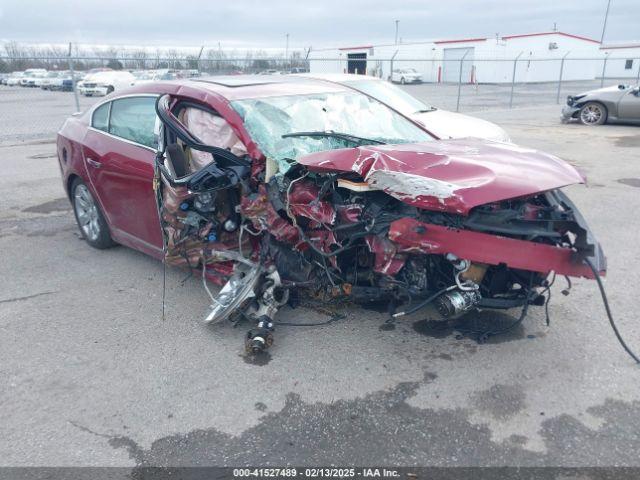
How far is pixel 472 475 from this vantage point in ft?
8.05

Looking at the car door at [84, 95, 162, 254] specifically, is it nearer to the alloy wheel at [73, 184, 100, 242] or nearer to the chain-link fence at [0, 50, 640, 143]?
the alloy wheel at [73, 184, 100, 242]

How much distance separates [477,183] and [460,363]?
1120mm

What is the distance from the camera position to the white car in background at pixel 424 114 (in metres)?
7.54

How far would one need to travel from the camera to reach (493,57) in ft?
144

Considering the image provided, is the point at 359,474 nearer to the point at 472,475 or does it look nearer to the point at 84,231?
the point at 472,475

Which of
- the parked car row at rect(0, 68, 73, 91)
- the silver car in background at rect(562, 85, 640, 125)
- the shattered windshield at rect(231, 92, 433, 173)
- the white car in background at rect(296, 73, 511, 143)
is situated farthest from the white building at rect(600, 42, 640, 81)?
the shattered windshield at rect(231, 92, 433, 173)

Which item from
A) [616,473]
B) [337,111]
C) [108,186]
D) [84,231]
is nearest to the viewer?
[616,473]

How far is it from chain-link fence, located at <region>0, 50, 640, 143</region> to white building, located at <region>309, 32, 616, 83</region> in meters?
0.11

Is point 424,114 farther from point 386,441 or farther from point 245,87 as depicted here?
point 386,441

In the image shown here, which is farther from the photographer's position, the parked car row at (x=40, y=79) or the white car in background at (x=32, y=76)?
the white car in background at (x=32, y=76)

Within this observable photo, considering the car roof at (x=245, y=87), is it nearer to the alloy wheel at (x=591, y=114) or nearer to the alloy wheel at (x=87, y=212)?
the alloy wheel at (x=87, y=212)

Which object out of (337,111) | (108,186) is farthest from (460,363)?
(108,186)

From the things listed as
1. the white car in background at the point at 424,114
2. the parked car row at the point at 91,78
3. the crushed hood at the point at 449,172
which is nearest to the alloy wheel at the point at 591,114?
the white car in background at the point at 424,114

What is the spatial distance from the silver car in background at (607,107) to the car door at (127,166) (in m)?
13.5
